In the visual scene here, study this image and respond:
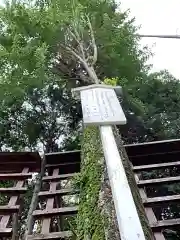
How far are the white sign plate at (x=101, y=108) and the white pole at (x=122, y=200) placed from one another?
37cm

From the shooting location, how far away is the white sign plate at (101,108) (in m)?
3.18

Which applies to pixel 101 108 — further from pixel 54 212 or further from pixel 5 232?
pixel 5 232

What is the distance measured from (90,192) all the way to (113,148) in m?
0.38

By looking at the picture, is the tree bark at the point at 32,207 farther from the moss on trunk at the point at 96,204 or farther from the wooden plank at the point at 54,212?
the moss on trunk at the point at 96,204

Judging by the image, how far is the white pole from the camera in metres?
1.66

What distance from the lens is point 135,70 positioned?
27.2ft

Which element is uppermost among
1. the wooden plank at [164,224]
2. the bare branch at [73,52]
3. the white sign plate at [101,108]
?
the bare branch at [73,52]

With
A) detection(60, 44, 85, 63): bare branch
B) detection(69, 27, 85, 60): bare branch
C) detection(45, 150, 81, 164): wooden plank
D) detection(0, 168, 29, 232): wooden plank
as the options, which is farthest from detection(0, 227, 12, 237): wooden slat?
detection(69, 27, 85, 60): bare branch

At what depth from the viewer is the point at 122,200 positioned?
6.39 feet

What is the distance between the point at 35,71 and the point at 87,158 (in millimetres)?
3928

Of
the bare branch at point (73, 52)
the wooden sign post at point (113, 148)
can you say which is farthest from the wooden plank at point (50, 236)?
the bare branch at point (73, 52)

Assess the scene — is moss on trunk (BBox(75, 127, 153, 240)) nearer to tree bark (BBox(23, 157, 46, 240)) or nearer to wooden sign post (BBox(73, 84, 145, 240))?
wooden sign post (BBox(73, 84, 145, 240))

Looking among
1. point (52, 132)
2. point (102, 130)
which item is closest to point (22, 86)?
point (52, 132)

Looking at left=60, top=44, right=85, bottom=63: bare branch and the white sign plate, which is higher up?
left=60, top=44, right=85, bottom=63: bare branch
